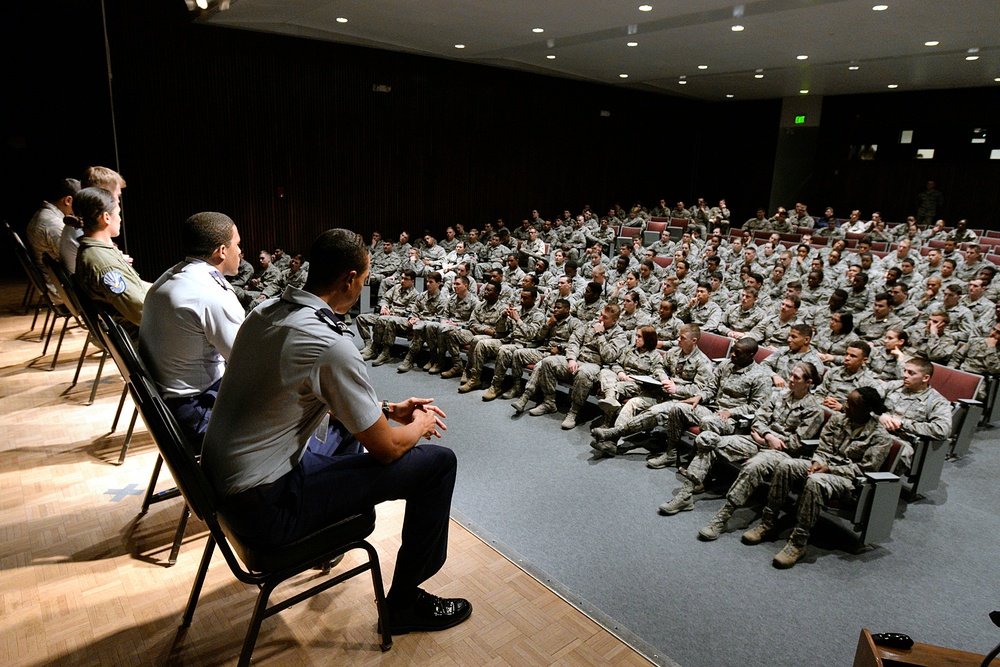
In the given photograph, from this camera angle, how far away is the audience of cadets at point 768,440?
3758 mm

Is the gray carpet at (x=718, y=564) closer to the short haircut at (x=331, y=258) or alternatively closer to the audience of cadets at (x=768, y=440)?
the audience of cadets at (x=768, y=440)

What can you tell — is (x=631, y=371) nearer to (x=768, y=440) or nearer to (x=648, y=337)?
(x=648, y=337)

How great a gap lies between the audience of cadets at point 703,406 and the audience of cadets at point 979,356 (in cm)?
196

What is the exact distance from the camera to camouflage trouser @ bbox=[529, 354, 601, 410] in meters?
5.20

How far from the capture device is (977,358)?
520cm

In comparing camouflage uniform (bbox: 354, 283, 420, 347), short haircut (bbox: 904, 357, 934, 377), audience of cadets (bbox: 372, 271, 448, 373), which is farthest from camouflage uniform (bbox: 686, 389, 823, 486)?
camouflage uniform (bbox: 354, 283, 420, 347)

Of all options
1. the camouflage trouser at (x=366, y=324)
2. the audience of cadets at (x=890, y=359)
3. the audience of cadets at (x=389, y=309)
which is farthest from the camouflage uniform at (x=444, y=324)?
the audience of cadets at (x=890, y=359)

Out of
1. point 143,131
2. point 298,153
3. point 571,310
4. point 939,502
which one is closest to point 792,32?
point 571,310

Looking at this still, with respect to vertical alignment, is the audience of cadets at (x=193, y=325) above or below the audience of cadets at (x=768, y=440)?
above

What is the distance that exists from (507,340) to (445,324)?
730 mm

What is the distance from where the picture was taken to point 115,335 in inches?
74.9

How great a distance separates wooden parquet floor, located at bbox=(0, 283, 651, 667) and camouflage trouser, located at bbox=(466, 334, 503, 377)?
3.17 m

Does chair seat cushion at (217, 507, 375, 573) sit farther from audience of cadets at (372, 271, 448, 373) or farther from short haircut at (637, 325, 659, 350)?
audience of cadets at (372, 271, 448, 373)

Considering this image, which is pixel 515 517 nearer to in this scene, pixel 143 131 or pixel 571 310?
pixel 571 310
